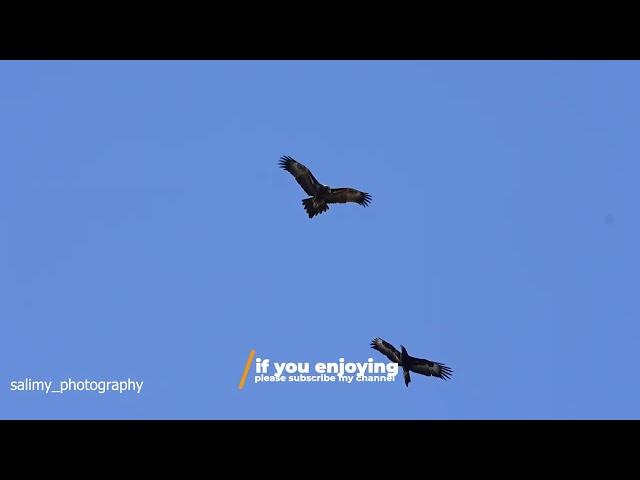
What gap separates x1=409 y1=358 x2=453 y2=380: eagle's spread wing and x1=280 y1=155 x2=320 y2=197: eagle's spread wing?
434cm

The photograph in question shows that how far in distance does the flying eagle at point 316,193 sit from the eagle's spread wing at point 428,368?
3577 mm

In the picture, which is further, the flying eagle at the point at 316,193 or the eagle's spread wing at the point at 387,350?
the eagle's spread wing at the point at 387,350

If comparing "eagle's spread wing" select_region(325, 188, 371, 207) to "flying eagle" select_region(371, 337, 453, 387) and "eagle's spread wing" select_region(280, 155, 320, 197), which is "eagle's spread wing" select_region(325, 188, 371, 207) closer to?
"eagle's spread wing" select_region(280, 155, 320, 197)

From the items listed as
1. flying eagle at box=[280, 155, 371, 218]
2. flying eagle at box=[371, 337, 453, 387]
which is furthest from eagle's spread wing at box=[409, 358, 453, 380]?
flying eagle at box=[280, 155, 371, 218]

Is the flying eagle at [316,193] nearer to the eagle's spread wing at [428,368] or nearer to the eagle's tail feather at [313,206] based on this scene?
the eagle's tail feather at [313,206]

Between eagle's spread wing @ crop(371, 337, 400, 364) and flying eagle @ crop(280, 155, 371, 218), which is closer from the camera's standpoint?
flying eagle @ crop(280, 155, 371, 218)

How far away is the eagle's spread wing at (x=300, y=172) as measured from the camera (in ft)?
76.8

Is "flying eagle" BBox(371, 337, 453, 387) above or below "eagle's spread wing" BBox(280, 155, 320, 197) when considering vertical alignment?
below

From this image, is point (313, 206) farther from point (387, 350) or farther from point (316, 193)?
point (387, 350)

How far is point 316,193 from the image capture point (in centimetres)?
2362

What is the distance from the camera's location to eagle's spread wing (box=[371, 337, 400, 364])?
2481 cm

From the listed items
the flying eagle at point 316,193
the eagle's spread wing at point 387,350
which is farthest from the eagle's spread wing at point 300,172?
the eagle's spread wing at point 387,350

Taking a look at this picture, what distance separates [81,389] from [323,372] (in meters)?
4.89

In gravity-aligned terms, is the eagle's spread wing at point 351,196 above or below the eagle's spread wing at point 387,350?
above
